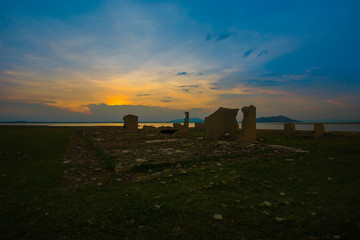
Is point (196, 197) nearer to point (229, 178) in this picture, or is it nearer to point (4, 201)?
point (229, 178)

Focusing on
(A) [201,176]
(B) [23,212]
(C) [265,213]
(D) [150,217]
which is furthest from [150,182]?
(C) [265,213]

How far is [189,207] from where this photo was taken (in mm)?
3217

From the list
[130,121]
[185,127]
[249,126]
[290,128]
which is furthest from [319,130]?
[130,121]

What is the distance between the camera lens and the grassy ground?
8.36 ft

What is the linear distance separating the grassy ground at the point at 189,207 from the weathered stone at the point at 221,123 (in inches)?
413

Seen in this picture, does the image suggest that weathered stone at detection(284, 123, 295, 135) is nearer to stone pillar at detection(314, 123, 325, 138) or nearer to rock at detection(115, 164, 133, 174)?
stone pillar at detection(314, 123, 325, 138)

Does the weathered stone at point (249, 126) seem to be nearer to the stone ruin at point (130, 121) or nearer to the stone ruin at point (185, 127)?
the stone ruin at point (185, 127)

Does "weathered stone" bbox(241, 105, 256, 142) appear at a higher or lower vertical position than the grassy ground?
higher

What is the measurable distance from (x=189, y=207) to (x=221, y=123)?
13241 millimetres

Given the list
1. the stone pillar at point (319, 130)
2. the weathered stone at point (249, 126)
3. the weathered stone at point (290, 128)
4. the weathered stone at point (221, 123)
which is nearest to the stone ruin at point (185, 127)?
the weathered stone at point (221, 123)

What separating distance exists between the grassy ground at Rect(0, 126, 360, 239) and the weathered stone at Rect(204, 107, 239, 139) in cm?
1050

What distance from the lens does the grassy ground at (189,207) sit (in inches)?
100

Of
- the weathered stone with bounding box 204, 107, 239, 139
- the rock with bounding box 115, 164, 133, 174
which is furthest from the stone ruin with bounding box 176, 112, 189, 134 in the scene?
the rock with bounding box 115, 164, 133, 174

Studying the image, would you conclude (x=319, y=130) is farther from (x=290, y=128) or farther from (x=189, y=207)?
(x=189, y=207)
